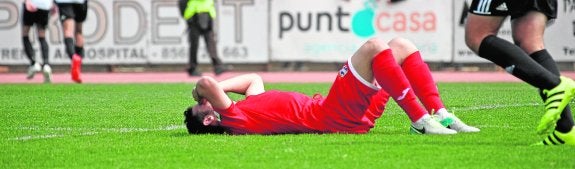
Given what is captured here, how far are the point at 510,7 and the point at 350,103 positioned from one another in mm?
1209

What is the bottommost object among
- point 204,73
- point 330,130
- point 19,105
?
point 204,73

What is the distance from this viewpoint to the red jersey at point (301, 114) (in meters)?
8.94

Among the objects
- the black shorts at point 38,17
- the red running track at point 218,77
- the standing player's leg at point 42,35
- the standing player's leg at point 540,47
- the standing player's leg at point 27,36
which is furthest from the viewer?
the red running track at point 218,77

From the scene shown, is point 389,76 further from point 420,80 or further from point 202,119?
point 202,119

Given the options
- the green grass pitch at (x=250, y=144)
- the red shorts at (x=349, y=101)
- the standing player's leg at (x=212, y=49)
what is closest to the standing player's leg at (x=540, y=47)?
the green grass pitch at (x=250, y=144)

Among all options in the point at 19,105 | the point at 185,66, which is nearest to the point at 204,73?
the point at 185,66

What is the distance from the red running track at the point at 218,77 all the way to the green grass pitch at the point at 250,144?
8.46 metres

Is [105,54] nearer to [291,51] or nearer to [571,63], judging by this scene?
[291,51]

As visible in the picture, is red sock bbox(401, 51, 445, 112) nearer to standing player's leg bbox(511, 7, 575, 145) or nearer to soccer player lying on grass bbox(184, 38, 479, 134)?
soccer player lying on grass bbox(184, 38, 479, 134)

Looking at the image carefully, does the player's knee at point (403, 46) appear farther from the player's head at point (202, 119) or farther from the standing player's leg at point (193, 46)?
the standing player's leg at point (193, 46)

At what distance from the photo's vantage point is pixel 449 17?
24.2m

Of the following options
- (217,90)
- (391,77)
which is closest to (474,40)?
(391,77)

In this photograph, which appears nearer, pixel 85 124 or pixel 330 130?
pixel 330 130

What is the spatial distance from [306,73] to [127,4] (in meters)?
3.33
